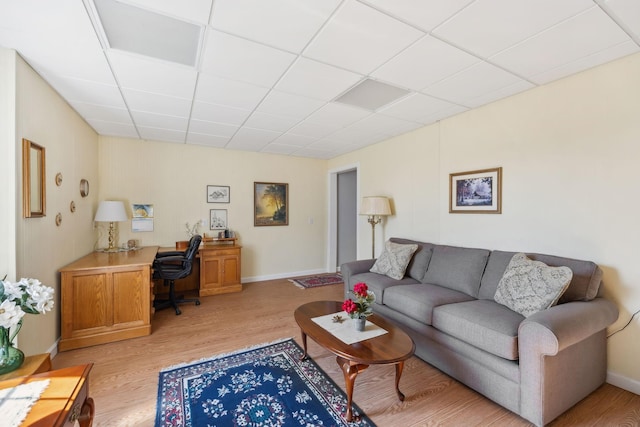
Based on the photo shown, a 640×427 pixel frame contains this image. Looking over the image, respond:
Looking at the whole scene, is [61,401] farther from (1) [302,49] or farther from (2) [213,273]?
(2) [213,273]

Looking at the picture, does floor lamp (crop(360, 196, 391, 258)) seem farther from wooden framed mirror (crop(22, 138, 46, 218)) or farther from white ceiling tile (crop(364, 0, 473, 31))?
wooden framed mirror (crop(22, 138, 46, 218))

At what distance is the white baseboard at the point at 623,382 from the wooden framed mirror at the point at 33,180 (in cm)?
455

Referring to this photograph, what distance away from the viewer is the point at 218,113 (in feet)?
10.2

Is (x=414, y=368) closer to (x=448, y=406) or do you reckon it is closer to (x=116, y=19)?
(x=448, y=406)

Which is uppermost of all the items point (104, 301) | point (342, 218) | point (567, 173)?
point (567, 173)

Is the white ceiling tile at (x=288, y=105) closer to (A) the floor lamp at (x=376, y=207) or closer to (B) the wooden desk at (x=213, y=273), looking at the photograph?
(A) the floor lamp at (x=376, y=207)

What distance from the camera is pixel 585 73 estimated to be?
221 cm

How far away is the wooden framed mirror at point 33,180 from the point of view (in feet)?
6.56

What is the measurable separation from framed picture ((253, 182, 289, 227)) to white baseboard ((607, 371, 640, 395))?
4.52m

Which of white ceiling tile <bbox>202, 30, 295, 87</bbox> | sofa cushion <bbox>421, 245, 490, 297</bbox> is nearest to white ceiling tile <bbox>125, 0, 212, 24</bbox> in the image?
white ceiling tile <bbox>202, 30, 295, 87</bbox>

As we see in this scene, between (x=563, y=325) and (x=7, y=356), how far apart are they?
10.1ft

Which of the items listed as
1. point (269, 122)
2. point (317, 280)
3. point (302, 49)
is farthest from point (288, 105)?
point (317, 280)

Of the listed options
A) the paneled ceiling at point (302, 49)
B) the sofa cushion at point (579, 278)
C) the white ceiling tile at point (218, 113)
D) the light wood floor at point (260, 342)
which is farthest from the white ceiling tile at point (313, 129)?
the sofa cushion at point (579, 278)

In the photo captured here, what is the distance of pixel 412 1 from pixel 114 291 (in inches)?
139
